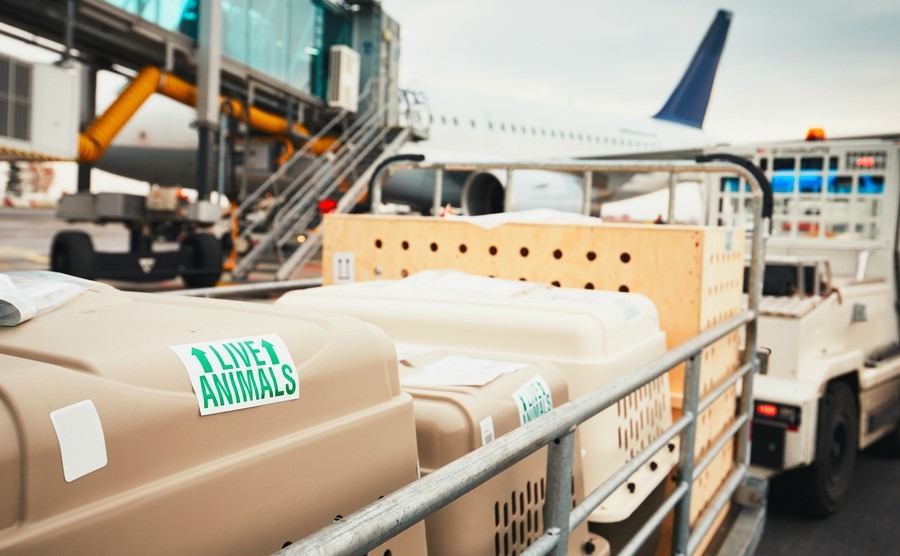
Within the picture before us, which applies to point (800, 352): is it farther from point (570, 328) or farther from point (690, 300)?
point (570, 328)

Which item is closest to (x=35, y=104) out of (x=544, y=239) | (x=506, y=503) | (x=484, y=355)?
(x=544, y=239)

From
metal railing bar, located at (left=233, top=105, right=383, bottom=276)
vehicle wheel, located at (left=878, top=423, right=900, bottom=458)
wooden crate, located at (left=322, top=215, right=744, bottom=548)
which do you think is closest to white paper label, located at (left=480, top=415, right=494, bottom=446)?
wooden crate, located at (left=322, top=215, right=744, bottom=548)

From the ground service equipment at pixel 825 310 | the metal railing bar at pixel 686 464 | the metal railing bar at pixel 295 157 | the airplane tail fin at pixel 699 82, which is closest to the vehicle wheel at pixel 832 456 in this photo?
the ground service equipment at pixel 825 310

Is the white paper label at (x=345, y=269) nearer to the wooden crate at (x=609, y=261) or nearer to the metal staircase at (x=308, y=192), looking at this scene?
the wooden crate at (x=609, y=261)

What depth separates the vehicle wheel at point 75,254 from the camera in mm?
8703

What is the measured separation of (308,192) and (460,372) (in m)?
12.2

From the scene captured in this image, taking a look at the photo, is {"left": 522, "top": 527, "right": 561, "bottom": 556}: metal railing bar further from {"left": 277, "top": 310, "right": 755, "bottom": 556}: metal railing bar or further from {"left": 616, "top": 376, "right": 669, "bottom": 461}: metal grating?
{"left": 616, "top": 376, "right": 669, "bottom": 461}: metal grating

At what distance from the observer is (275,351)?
3.89 ft

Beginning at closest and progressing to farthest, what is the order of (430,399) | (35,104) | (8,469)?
(8,469) → (430,399) → (35,104)

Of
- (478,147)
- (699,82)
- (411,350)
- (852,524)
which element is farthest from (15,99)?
(699,82)

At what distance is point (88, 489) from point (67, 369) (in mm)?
150

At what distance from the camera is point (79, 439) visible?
2.85 feet

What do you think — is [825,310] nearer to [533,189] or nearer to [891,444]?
[891,444]

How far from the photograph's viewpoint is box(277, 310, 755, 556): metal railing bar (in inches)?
33.2
